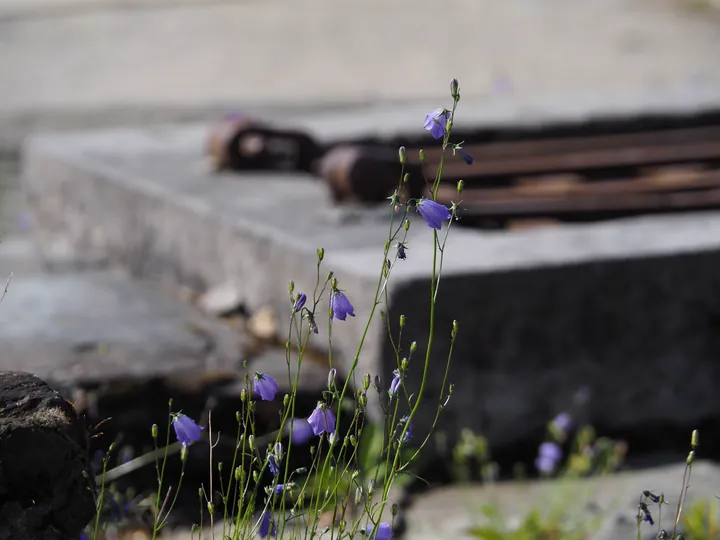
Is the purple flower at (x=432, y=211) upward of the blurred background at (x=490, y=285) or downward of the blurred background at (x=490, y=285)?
upward

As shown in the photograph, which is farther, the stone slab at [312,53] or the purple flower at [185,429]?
the stone slab at [312,53]

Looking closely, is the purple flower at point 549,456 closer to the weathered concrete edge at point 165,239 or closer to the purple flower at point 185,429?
the weathered concrete edge at point 165,239

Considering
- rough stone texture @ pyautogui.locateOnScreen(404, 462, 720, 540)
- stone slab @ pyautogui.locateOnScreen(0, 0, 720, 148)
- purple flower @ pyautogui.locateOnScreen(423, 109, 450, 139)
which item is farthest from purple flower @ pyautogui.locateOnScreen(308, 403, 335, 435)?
stone slab @ pyautogui.locateOnScreen(0, 0, 720, 148)

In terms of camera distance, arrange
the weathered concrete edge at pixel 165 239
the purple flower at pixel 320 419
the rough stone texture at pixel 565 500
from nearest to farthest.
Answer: the purple flower at pixel 320 419 → the rough stone texture at pixel 565 500 → the weathered concrete edge at pixel 165 239

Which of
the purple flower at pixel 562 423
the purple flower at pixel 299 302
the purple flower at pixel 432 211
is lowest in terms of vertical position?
the purple flower at pixel 562 423

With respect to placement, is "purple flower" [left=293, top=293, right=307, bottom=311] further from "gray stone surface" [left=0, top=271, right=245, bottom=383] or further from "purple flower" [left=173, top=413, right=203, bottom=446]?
"gray stone surface" [left=0, top=271, right=245, bottom=383]

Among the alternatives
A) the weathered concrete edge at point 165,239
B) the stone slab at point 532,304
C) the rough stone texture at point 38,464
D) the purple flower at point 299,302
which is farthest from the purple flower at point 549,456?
the rough stone texture at point 38,464
